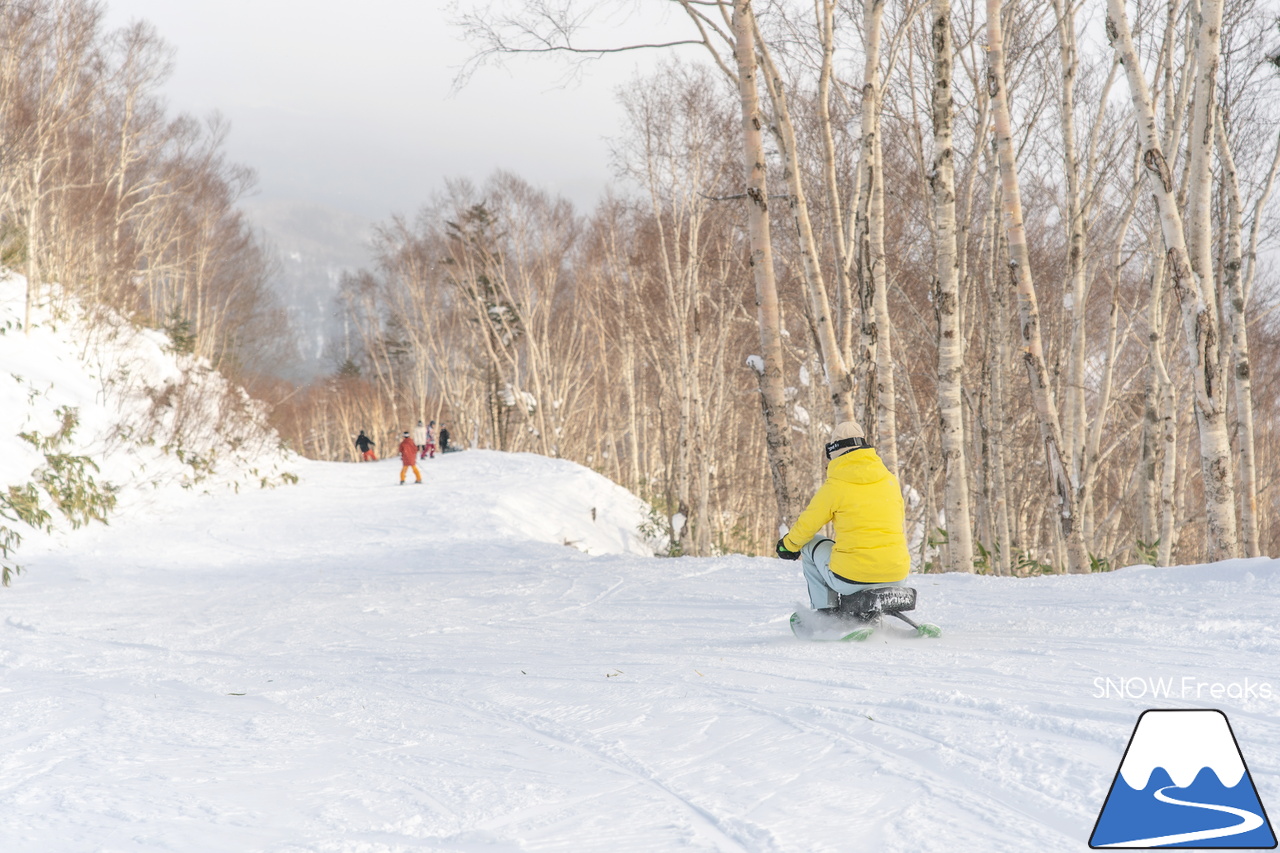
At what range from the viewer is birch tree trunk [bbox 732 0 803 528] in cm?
884

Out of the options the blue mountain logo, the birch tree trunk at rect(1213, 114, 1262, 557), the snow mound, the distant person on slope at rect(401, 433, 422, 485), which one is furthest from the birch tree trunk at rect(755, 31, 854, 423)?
the distant person on slope at rect(401, 433, 422, 485)

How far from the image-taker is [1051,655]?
13.3 ft

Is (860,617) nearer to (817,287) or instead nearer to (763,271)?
(763,271)

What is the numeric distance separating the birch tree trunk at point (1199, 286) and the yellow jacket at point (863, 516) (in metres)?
3.45

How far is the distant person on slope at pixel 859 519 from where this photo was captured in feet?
15.4

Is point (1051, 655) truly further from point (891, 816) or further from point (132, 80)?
point (132, 80)

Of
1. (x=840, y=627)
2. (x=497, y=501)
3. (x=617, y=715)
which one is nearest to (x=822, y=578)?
(x=840, y=627)

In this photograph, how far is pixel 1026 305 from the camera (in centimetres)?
858

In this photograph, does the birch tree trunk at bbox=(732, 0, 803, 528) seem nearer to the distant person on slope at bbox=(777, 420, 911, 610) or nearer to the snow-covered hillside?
the distant person on slope at bbox=(777, 420, 911, 610)

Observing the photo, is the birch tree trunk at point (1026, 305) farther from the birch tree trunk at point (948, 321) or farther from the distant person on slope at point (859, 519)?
the distant person on slope at point (859, 519)

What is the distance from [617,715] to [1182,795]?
205 cm

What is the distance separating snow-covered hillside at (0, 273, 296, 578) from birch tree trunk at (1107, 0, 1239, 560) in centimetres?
1263

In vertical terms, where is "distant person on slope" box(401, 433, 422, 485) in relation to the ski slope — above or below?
above

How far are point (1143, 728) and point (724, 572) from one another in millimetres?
5478
